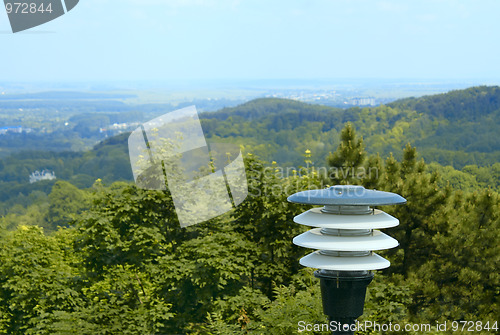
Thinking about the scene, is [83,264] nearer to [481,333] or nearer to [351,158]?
[351,158]

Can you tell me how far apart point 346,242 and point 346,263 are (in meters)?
0.14

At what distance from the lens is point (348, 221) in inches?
112

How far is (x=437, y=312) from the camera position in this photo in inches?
556

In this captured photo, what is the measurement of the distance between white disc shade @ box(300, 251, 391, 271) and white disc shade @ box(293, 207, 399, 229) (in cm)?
20

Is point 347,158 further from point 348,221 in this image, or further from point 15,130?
point 15,130

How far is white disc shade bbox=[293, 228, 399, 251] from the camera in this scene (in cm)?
280

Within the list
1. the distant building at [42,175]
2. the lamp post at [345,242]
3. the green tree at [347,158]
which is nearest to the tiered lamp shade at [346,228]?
the lamp post at [345,242]

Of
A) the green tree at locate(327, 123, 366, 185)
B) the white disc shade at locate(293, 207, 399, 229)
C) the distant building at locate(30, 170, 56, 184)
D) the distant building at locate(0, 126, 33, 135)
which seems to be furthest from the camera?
the distant building at locate(0, 126, 33, 135)

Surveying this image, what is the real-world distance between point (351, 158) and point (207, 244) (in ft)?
18.3

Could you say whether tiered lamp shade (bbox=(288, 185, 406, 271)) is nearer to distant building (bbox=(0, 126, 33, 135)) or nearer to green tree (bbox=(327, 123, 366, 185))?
green tree (bbox=(327, 123, 366, 185))

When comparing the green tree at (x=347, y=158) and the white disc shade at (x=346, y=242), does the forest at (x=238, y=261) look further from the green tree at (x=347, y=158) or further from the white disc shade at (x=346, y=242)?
the white disc shade at (x=346, y=242)

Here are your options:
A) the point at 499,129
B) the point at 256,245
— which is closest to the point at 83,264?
the point at 256,245

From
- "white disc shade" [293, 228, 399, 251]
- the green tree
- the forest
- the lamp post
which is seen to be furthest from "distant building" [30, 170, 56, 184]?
"white disc shade" [293, 228, 399, 251]

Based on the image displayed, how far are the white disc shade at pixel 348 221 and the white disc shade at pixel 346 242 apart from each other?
88 millimetres
